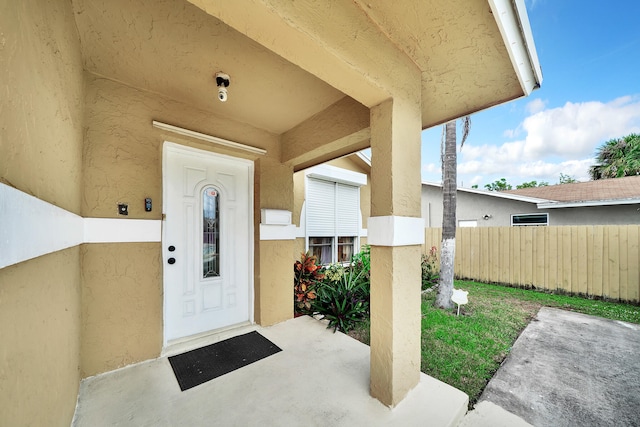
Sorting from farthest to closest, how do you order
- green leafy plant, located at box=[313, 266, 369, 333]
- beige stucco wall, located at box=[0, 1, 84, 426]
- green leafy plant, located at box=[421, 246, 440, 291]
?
1. green leafy plant, located at box=[421, 246, 440, 291]
2. green leafy plant, located at box=[313, 266, 369, 333]
3. beige stucco wall, located at box=[0, 1, 84, 426]

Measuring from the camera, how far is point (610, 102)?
15664 mm

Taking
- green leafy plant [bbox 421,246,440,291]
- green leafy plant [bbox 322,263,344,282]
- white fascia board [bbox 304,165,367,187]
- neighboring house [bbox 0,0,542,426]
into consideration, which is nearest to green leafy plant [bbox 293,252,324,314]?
green leafy plant [bbox 322,263,344,282]

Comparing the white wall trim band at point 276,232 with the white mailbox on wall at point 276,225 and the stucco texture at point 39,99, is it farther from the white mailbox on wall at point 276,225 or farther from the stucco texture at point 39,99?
the stucco texture at point 39,99

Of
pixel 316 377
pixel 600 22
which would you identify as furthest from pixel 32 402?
pixel 600 22

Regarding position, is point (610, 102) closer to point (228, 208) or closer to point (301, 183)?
point (301, 183)

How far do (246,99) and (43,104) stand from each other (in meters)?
1.81

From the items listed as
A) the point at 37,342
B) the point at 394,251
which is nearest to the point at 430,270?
the point at 394,251

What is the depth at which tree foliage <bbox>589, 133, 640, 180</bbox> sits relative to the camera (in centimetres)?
1206

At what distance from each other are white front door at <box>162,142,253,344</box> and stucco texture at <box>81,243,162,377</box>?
231mm

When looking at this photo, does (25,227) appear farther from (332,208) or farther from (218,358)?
(332,208)

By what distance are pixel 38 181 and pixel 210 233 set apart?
7.07ft

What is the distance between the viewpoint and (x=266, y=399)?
207cm

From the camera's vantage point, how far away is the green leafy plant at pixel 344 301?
11.9 ft

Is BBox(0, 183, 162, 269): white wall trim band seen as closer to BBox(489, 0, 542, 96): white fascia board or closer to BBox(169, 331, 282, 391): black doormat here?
BBox(169, 331, 282, 391): black doormat
